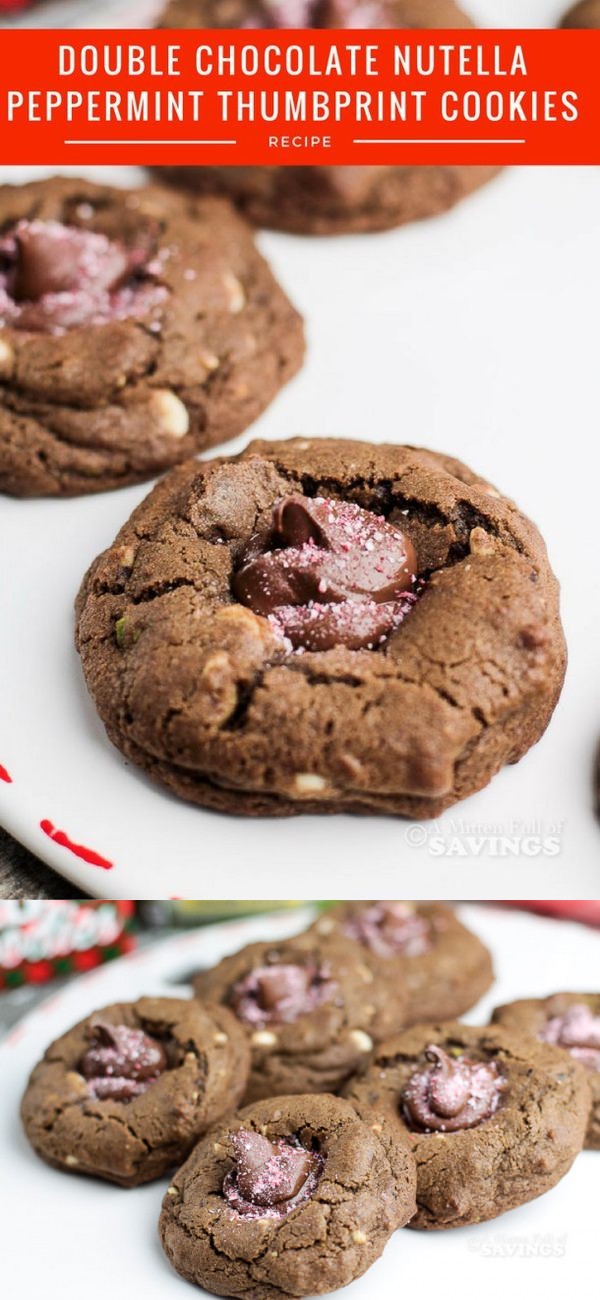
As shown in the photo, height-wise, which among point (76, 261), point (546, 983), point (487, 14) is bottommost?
point (546, 983)

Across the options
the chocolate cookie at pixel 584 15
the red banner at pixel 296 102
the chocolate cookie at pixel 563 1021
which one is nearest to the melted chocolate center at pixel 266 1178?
the chocolate cookie at pixel 563 1021

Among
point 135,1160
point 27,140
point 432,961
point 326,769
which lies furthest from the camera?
point 432,961

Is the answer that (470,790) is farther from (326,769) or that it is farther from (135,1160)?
(135,1160)

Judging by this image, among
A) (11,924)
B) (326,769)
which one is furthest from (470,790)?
(11,924)

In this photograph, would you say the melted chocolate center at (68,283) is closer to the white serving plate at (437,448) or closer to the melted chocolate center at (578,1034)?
the white serving plate at (437,448)

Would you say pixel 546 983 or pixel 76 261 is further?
pixel 546 983

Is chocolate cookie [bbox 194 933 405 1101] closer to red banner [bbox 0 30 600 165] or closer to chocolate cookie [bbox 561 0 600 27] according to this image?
red banner [bbox 0 30 600 165]
